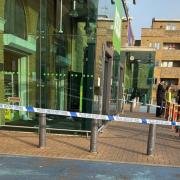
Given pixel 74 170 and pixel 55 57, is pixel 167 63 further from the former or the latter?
pixel 74 170

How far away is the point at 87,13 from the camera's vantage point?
32.0ft

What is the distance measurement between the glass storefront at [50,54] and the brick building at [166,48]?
51.2 m

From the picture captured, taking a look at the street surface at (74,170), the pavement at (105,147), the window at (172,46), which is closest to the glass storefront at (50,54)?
the pavement at (105,147)

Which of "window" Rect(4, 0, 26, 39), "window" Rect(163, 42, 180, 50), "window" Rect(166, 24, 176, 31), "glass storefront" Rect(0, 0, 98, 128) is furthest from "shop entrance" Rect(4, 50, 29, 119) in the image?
"window" Rect(166, 24, 176, 31)

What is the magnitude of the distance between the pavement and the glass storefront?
1.23 meters

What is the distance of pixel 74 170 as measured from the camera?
6.23m

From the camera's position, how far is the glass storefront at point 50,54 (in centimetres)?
978

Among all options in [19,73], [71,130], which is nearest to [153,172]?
[71,130]

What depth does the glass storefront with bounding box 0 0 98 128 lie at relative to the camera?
32.1 feet

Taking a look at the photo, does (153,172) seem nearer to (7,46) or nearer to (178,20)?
(7,46)

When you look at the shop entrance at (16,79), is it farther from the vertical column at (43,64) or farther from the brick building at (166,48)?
the brick building at (166,48)

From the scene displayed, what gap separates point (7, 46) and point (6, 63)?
62 cm

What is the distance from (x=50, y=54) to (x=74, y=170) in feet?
16.3

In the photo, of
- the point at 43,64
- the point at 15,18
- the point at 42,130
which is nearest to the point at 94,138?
the point at 42,130
